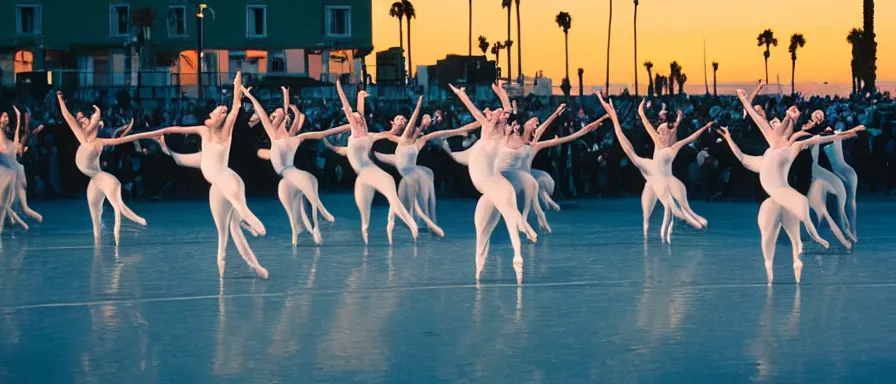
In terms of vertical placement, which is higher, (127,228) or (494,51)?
(494,51)

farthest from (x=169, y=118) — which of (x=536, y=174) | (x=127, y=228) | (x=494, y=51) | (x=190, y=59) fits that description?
(x=494, y=51)

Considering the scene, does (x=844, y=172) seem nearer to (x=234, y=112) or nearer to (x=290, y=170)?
(x=290, y=170)

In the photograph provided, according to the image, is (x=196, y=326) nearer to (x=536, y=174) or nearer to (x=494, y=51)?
(x=536, y=174)

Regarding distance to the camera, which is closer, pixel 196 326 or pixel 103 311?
pixel 196 326

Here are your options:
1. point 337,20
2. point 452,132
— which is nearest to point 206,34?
point 337,20

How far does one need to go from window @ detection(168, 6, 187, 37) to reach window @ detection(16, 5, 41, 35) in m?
6.51

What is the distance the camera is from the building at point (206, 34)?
78.6 meters

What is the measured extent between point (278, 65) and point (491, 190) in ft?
209

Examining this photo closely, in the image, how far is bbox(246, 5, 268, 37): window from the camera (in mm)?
79875

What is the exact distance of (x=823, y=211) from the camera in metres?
20.8

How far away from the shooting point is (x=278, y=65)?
263 ft

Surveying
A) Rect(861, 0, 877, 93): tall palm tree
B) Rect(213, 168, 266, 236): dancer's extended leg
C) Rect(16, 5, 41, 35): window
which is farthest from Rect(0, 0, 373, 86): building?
Rect(213, 168, 266, 236): dancer's extended leg

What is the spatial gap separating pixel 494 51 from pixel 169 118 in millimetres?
116751

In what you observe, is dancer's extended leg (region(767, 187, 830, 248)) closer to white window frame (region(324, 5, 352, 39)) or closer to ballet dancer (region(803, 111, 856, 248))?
ballet dancer (region(803, 111, 856, 248))
